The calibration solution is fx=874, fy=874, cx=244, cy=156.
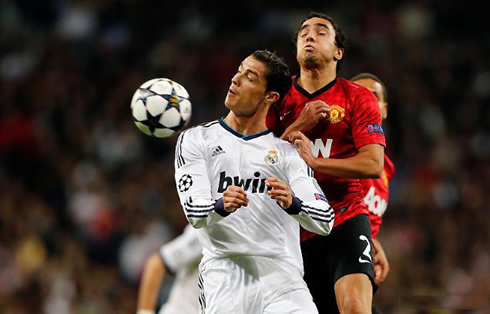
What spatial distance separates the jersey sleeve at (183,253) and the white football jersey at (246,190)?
2025 millimetres

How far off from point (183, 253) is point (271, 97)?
2.21 metres

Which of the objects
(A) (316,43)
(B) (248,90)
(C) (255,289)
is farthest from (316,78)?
(C) (255,289)

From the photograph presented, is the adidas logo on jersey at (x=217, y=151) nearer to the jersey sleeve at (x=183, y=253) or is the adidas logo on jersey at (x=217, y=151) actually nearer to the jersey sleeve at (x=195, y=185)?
the jersey sleeve at (x=195, y=185)

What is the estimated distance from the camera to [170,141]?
460 inches

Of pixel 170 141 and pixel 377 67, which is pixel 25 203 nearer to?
pixel 170 141

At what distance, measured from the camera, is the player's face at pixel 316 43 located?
527 cm

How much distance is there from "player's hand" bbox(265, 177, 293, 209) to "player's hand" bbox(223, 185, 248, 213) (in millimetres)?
138

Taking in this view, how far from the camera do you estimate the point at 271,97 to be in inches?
199

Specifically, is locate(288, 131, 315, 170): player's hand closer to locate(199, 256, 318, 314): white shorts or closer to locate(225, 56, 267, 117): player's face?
locate(225, 56, 267, 117): player's face

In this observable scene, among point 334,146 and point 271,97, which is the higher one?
point 271,97

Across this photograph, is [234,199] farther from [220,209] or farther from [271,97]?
[271,97]

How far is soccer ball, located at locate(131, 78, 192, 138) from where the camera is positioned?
17.5 ft

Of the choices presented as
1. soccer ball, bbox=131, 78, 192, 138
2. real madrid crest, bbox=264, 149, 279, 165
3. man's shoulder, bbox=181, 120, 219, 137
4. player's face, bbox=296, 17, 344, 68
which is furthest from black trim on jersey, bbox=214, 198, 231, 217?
player's face, bbox=296, 17, 344, 68

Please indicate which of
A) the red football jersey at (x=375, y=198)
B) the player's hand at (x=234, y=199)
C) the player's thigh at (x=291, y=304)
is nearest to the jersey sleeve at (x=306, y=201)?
the player's hand at (x=234, y=199)
